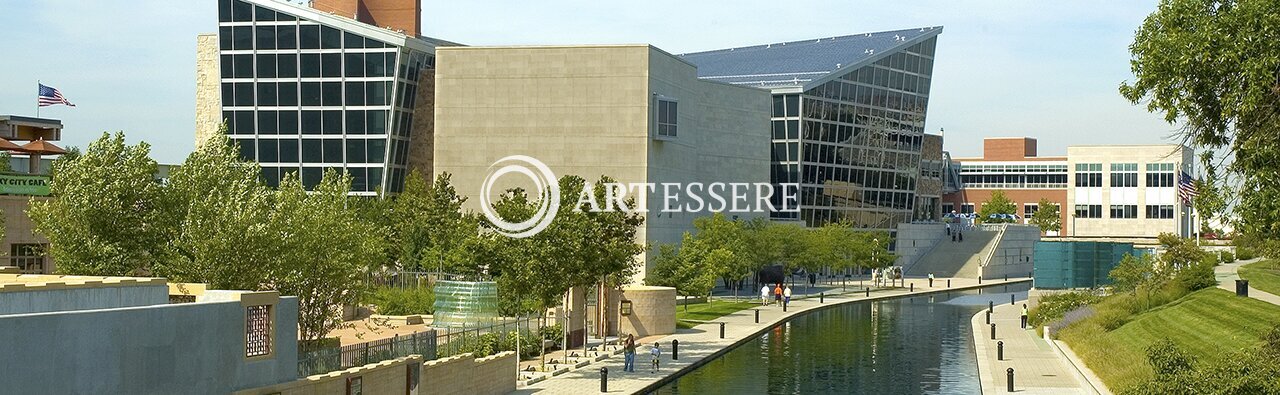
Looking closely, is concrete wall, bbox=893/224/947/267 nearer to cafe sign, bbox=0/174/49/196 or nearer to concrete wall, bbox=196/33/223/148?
concrete wall, bbox=196/33/223/148

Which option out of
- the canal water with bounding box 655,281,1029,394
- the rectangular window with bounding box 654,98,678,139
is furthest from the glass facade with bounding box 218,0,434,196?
the canal water with bounding box 655,281,1029,394

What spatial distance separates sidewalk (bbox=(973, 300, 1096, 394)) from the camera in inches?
1548

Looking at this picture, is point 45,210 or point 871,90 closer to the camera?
point 45,210

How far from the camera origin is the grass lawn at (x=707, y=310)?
212ft

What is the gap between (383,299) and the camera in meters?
53.2

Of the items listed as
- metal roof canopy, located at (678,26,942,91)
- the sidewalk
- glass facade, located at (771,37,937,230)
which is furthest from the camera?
metal roof canopy, located at (678,26,942,91)

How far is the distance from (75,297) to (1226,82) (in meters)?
21.0

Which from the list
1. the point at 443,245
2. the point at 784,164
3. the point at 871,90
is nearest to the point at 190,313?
the point at 443,245

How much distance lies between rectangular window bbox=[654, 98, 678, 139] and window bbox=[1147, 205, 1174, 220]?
8703 cm

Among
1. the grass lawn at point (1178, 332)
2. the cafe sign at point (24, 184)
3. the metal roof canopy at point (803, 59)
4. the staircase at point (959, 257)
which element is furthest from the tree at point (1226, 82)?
the staircase at point (959, 257)

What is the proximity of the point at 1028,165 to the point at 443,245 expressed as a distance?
11970 centimetres

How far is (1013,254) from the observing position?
422ft

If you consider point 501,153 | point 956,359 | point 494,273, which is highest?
point 501,153

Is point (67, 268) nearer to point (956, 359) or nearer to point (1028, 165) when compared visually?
point (956, 359)
